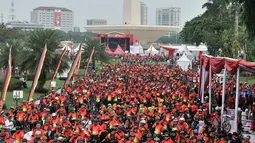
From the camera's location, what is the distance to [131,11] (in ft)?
446

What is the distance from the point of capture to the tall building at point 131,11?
134 metres

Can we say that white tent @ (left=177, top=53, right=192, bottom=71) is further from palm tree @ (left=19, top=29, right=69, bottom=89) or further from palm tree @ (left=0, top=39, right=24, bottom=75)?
palm tree @ (left=19, top=29, right=69, bottom=89)

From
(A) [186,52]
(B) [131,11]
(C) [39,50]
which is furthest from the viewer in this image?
(B) [131,11]

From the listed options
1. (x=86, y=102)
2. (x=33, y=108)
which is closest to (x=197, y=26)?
(x=86, y=102)

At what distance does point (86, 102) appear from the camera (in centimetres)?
2459

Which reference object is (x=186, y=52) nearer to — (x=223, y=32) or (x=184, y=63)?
(x=223, y=32)

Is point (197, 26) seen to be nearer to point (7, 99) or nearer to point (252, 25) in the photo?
point (7, 99)

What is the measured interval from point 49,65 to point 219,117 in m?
19.3

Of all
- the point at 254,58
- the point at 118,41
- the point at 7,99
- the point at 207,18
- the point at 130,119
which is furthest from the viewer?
the point at 118,41

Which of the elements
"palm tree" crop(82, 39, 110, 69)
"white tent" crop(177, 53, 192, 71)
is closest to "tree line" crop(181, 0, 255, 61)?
"white tent" crop(177, 53, 192, 71)

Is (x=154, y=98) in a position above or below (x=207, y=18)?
below

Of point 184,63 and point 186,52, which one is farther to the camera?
point 186,52

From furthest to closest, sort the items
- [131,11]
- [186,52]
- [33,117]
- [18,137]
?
[131,11], [186,52], [33,117], [18,137]

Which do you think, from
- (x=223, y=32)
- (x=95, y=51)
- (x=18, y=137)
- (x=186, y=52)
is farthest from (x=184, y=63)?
(x=18, y=137)
